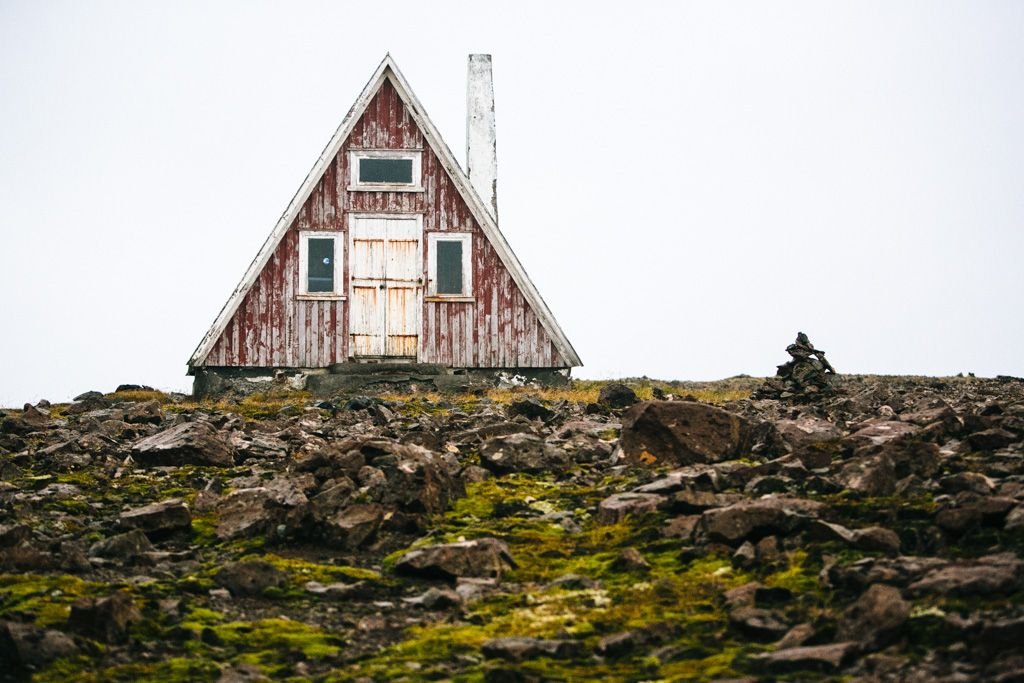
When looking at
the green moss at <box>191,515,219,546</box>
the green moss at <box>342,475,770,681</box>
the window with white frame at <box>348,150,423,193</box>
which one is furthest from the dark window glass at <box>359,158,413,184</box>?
the green moss at <box>342,475,770,681</box>

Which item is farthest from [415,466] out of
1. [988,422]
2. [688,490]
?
[988,422]

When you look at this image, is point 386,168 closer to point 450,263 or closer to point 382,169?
point 382,169

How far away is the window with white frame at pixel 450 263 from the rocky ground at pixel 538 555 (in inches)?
411

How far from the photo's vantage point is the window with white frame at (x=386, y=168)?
21.4 m

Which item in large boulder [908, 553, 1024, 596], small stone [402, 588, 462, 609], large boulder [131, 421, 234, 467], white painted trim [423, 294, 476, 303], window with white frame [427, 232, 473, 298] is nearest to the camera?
large boulder [908, 553, 1024, 596]

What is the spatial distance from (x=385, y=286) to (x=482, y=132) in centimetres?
506

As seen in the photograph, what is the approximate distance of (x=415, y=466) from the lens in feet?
27.7

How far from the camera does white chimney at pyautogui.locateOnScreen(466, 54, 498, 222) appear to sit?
24.1m

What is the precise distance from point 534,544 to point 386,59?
1513 cm

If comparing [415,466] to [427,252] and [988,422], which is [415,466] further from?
[427,252]

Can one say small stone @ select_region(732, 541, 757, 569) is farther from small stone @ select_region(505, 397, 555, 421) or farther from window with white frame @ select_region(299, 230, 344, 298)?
window with white frame @ select_region(299, 230, 344, 298)

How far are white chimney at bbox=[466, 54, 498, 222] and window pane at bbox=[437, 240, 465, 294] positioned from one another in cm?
232

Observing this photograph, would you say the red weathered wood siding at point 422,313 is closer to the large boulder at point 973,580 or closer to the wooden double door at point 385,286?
the wooden double door at point 385,286

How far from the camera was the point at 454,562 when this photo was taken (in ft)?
22.4
